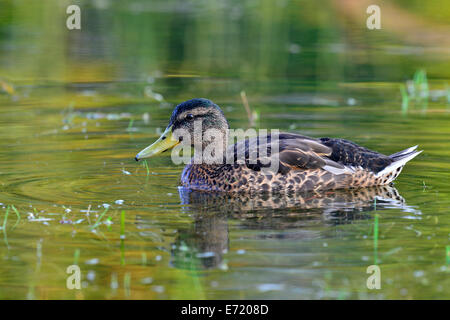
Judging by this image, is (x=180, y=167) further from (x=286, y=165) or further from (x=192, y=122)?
(x=286, y=165)

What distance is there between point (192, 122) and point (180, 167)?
96cm

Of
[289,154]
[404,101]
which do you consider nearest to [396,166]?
[289,154]

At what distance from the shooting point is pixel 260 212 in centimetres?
808

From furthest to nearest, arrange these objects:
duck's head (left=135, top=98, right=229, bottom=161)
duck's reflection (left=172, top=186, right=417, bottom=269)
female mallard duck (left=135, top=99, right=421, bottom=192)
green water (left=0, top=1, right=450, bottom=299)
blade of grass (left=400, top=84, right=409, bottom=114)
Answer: blade of grass (left=400, top=84, right=409, bottom=114)
duck's head (left=135, top=98, right=229, bottom=161)
female mallard duck (left=135, top=99, right=421, bottom=192)
duck's reflection (left=172, top=186, right=417, bottom=269)
green water (left=0, top=1, right=450, bottom=299)

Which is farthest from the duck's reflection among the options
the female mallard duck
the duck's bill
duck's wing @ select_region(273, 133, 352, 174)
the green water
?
the duck's bill

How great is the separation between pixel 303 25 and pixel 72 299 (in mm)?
17418

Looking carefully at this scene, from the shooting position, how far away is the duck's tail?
30.3ft

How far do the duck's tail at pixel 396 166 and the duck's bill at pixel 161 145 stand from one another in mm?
2389

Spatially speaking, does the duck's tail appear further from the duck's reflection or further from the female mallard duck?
the duck's reflection

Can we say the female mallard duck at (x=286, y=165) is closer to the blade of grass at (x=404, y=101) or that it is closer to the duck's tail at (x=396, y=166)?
the duck's tail at (x=396, y=166)

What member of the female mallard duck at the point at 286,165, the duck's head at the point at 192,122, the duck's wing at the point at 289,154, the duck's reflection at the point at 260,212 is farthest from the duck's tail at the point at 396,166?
the duck's head at the point at 192,122

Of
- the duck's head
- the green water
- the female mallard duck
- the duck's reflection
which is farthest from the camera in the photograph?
the duck's head

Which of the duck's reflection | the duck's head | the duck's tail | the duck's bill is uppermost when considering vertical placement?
the duck's head

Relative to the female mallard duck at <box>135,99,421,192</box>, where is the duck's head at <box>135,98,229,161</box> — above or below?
above
